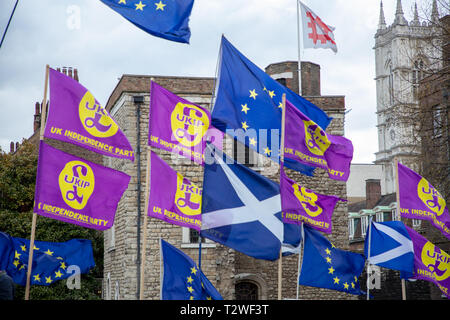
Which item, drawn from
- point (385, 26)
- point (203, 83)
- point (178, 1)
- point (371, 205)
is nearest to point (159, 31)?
point (178, 1)

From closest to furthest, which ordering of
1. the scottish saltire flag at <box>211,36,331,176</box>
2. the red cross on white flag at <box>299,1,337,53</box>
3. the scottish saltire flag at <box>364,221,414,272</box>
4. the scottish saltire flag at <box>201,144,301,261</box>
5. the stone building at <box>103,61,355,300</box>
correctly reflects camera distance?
1. the scottish saltire flag at <box>201,144,301,261</box>
2. the scottish saltire flag at <box>211,36,331,176</box>
3. the scottish saltire flag at <box>364,221,414,272</box>
4. the stone building at <box>103,61,355,300</box>
5. the red cross on white flag at <box>299,1,337,53</box>

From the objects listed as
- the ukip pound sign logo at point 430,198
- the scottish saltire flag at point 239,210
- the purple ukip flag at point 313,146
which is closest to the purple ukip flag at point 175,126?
the scottish saltire flag at point 239,210

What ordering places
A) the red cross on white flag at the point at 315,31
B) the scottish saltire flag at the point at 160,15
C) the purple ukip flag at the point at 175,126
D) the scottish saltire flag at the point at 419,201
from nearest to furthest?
the scottish saltire flag at the point at 160,15
the purple ukip flag at the point at 175,126
the scottish saltire flag at the point at 419,201
the red cross on white flag at the point at 315,31

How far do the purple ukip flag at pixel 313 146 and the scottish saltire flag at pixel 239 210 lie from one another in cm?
134

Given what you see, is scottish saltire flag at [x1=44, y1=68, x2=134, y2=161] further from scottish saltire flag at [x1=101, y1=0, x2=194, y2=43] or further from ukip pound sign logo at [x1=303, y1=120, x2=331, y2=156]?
ukip pound sign logo at [x1=303, y1=120, x2=331, y2=156]

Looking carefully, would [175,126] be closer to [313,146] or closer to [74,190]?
[74,190]

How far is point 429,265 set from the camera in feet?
52.2

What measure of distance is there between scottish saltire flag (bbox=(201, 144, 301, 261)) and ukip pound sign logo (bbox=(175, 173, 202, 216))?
207 millimetres

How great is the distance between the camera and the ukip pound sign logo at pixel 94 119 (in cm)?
1238

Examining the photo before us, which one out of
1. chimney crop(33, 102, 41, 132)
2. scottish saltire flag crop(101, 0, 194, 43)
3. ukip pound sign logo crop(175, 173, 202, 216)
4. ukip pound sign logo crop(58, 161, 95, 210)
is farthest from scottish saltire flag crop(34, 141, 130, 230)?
chimney crop(33, 102, 41, 132)

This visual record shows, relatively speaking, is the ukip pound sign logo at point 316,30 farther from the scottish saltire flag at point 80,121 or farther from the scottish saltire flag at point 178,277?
the scottish saltire flag at point 178,277

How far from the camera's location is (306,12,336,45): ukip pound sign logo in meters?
30.8

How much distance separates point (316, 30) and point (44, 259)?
19.9m
